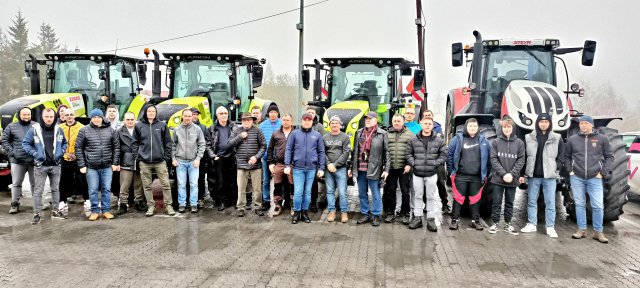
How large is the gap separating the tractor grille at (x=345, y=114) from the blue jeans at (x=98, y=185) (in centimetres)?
397

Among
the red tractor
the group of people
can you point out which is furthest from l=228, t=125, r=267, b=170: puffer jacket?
the red tractor

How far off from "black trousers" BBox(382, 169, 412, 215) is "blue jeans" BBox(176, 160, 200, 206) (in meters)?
3.16

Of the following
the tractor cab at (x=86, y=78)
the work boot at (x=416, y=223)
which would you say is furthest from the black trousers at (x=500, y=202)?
the tractor cab at (x=86, y=78)

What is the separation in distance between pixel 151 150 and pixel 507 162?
545cm

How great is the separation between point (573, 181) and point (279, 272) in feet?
14.4

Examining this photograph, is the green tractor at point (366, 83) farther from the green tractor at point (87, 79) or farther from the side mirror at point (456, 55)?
the green tractor at point (87, 79)

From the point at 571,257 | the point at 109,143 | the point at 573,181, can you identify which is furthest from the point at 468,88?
the point at 109,143

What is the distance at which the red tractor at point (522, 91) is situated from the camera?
267 inches

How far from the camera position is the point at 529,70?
8125mm

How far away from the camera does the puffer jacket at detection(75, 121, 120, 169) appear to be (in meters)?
6.84

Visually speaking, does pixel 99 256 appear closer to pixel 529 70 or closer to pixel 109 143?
pixel 109 143

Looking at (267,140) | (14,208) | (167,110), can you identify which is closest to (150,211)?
(167,110)

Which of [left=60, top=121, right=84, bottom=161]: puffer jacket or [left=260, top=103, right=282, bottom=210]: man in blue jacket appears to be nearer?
[left=60, top=121, right=84, bottom=161]: puffer jacket

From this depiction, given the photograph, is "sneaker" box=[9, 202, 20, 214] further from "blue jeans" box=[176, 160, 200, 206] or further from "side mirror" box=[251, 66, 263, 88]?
"side mirror" box=[251, 66, 263, 88]
